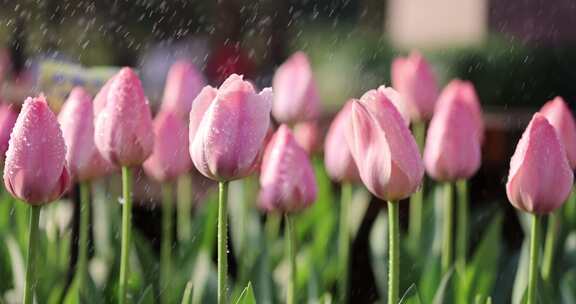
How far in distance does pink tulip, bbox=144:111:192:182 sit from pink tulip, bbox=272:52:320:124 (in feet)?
1.38

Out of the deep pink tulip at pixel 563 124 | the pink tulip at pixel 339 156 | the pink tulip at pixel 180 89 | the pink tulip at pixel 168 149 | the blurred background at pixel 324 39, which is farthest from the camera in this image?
the blurred background at pixel 324 39

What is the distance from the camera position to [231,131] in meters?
1.20

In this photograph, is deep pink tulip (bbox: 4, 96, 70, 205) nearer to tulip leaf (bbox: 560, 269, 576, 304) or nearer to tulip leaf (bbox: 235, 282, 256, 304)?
tulip leaf (bbox: 235, 282, 256, 304)

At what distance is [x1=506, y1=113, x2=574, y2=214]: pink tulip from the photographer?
1.24m

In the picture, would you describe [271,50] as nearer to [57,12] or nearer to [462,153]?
[57,12]

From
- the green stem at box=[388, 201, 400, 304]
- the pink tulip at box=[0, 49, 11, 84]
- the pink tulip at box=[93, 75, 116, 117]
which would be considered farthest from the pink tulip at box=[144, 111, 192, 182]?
the pink tulip at box=[0, 49, 11, 84]

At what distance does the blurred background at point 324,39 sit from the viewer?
25.8 feet

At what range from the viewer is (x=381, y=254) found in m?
2.03

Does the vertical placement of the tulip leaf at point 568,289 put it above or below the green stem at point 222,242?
below

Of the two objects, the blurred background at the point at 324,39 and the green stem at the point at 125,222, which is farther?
the blurred background at the point at 324,39

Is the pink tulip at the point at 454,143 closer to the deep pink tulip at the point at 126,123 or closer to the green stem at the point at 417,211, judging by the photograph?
the green stem at the point at 417,211

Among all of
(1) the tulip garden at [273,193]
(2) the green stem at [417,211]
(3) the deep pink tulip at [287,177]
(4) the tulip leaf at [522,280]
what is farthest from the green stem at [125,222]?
(2) the green stem at [417,211]

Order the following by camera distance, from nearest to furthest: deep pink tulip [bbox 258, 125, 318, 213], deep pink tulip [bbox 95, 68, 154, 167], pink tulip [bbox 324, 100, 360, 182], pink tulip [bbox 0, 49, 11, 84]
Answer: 1. deep pink tulip [bbox 95, 68, 154, 167]
2. deep pink tulip [bbox 258, 125, 318, 213]
3. pink tulip [bbox 324, 100, 360, 182]
4. pink tulip [bbox 0, 49, 11, 84]

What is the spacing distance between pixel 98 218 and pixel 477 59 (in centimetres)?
588
